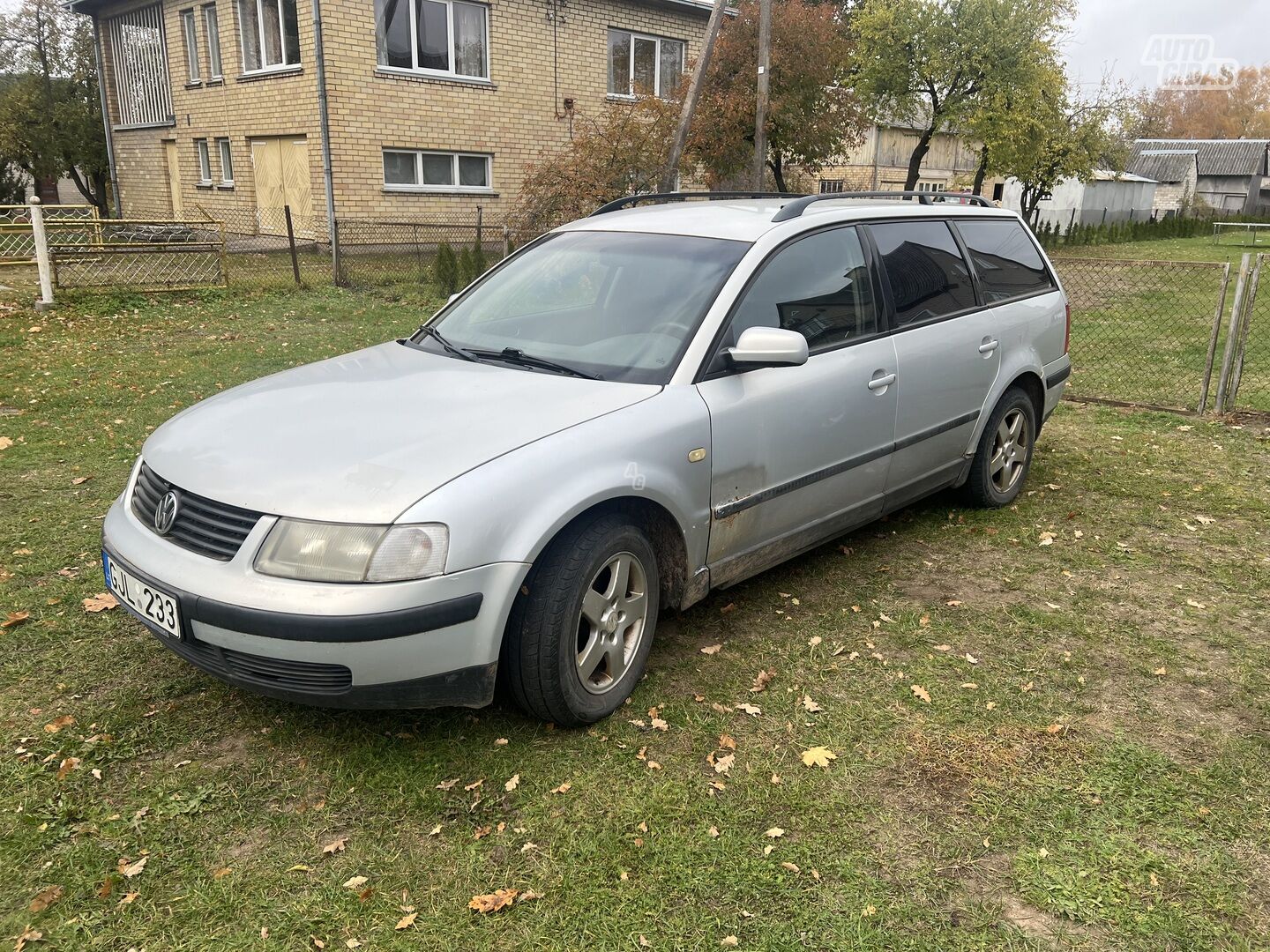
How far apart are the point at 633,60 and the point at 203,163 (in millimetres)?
10016

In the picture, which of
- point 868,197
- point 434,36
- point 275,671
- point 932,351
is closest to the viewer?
point 275,671

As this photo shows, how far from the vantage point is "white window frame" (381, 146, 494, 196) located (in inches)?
756

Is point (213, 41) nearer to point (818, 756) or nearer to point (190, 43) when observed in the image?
point (190, 43)

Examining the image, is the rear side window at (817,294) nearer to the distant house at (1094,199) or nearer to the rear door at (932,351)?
the rear door at (932,351)

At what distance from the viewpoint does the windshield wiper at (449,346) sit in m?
4.00

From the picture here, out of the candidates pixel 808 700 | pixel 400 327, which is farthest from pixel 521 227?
pixel 808 700

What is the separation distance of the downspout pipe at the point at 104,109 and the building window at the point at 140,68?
0.94 feet

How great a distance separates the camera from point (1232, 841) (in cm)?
285

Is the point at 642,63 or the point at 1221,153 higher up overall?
the point at 1221,153

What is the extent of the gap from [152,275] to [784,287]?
38.4 feet

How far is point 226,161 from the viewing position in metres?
21.4

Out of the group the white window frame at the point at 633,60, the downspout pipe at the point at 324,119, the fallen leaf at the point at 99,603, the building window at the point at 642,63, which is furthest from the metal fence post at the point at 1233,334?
the building window at the point at 642,63

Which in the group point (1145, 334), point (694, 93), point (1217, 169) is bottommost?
point (1145, 334)

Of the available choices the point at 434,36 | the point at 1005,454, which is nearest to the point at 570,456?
the point at 1005,454
